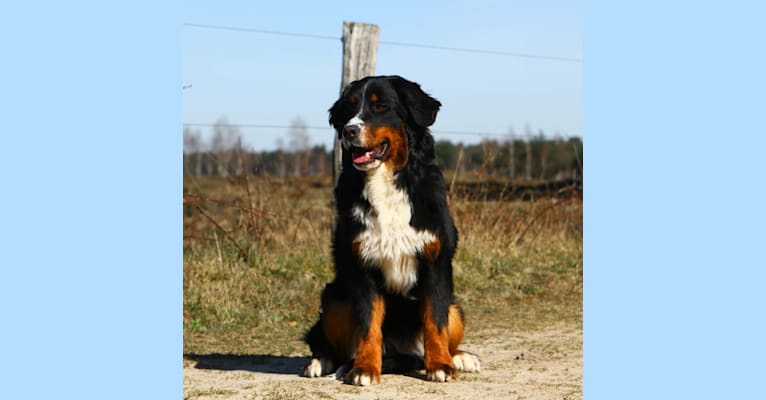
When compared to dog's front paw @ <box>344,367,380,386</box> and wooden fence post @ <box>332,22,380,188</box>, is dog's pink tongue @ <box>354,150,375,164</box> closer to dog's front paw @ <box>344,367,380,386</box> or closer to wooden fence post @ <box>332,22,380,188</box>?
dog's front paw @ <box>344,367,380,386</box>

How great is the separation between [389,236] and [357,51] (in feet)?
15.6

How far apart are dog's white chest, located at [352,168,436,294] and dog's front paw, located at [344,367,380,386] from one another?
51cm

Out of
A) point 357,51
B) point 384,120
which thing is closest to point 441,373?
point 384,120

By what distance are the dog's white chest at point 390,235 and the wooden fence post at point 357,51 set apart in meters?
4.24

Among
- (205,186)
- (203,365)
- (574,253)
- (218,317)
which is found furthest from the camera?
(205,186)

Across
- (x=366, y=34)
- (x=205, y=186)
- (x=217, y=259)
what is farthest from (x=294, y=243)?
(x=205, y=186)

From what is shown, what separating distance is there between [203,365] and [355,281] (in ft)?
5.44

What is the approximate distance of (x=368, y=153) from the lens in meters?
5.12

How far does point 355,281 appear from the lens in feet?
17.0

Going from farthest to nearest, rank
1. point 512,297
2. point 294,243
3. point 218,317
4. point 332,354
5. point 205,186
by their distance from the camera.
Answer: point 205,186 < point 294,243 < point 512,297 < point 218,317 < point 332,354

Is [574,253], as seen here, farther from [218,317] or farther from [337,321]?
[337,321]

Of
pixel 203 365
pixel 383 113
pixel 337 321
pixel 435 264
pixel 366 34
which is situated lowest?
pixel 203 365

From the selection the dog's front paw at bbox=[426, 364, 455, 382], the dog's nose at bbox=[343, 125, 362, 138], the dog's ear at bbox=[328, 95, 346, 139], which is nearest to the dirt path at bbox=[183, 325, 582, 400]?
the dog's front paw at bbox=[426, 364, 455, 382]

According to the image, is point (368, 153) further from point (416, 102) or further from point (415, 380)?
point (415, 380)
